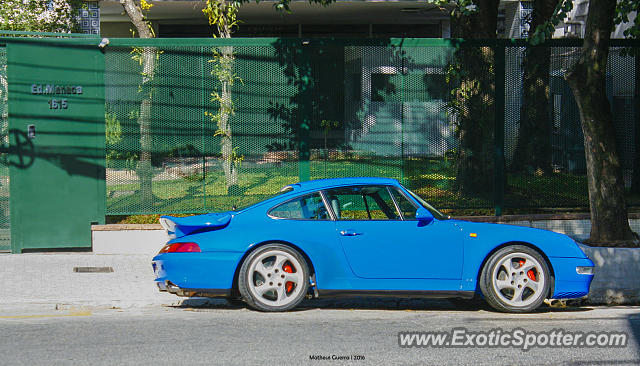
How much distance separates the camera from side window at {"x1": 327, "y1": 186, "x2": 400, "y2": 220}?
8.35m

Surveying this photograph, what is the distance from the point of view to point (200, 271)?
7969mm

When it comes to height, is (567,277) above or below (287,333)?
above

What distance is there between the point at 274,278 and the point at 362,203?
124 centimetres

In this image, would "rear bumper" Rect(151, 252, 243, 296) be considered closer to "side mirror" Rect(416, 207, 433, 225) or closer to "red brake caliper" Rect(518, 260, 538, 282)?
"side mirror" Rect(416, 207, 433, 225)

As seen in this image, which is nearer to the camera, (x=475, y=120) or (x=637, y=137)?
(x=475, y=120)

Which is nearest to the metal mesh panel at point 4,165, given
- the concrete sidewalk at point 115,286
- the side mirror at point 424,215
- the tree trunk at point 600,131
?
the concrete sidewalk at point 115,286

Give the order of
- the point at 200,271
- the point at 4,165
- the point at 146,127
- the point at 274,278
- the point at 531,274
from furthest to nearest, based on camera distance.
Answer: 1. the point at 146,127
2. the point at 4,165
3. the point at 531,274
4. the point at 274,278
5. the point at 200,271

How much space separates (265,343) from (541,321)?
Answer: 110 inches

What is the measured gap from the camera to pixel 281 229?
26.8 ft

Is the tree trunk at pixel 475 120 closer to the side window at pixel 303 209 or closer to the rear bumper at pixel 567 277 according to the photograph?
the rear bumper at pixel 567 277

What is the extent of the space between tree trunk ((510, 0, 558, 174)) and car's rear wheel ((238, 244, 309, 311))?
18.4 ft

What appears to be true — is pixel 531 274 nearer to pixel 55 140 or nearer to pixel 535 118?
pixel 535 118

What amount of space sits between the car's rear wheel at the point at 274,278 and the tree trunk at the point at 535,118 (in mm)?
5608

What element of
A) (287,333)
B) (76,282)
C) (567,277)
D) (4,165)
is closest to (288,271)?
(287,333)
